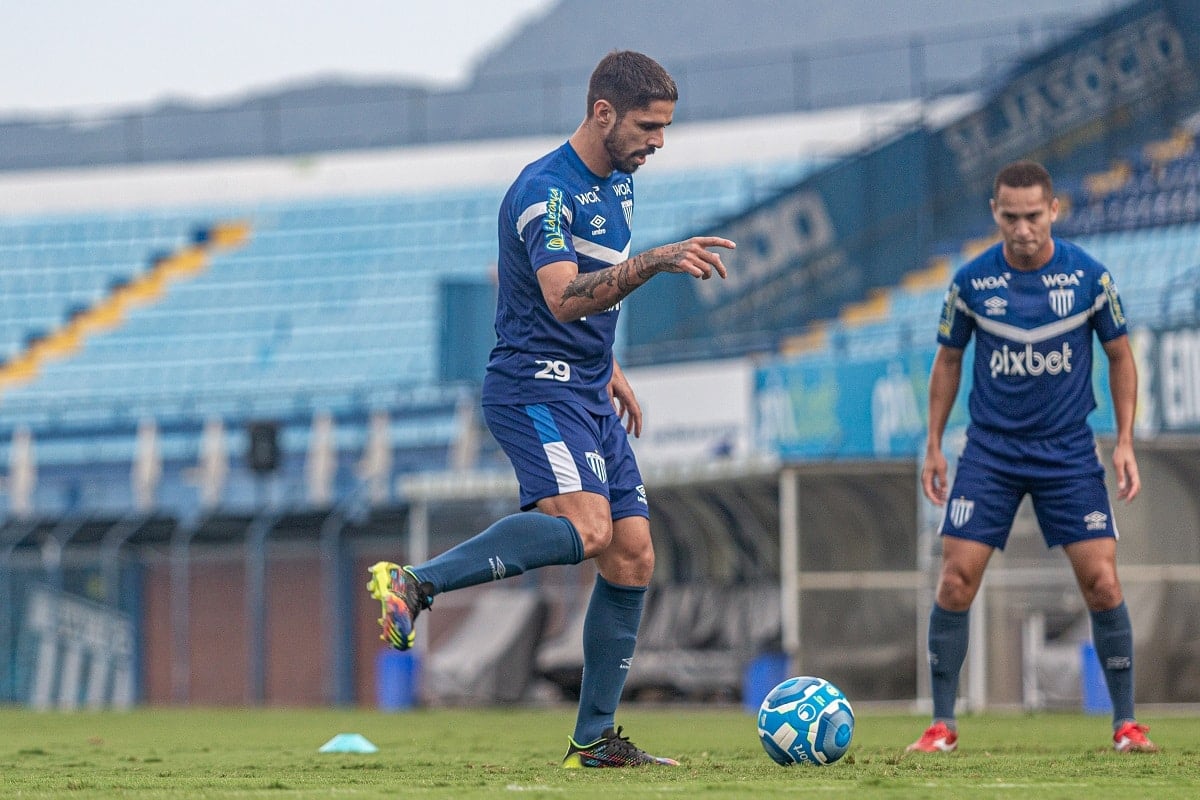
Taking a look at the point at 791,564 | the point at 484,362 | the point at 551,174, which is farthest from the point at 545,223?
the point at 484,362

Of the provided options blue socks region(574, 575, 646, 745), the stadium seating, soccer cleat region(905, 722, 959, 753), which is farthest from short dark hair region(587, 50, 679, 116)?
the stadium seating

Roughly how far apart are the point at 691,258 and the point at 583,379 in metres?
0.82

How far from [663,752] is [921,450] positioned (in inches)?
306

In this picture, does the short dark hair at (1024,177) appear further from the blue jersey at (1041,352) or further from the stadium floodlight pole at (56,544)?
the stadium floodlight pole at (56,544)

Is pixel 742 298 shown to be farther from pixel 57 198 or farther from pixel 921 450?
pixel 57 198

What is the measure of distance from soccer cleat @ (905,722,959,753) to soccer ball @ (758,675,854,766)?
106cm

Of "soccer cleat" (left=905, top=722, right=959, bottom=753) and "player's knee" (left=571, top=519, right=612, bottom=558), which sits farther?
"soccer cleat" (left=905, top=722, right=959, bottom=753)

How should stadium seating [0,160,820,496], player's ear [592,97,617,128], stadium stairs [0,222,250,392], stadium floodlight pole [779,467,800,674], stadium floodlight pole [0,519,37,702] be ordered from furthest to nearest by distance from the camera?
stadium stairs [0,222,250,392], stadium seating [0,160,820,496], stadium floodlight pole [0,519,37,702], stadium floodlight pole [779,467,800,674], player's ear [592,97,617,128]

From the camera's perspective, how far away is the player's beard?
5.84 m

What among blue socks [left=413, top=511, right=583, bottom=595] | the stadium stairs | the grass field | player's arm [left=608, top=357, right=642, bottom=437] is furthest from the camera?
the stadium stairs

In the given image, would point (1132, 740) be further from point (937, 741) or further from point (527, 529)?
point (527, 529)

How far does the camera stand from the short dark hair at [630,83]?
226 inches

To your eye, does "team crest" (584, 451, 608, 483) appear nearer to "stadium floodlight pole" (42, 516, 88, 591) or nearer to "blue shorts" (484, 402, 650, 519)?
"blue shorts" (484, 402, 650, 519)

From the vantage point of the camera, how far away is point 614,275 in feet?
18.0
